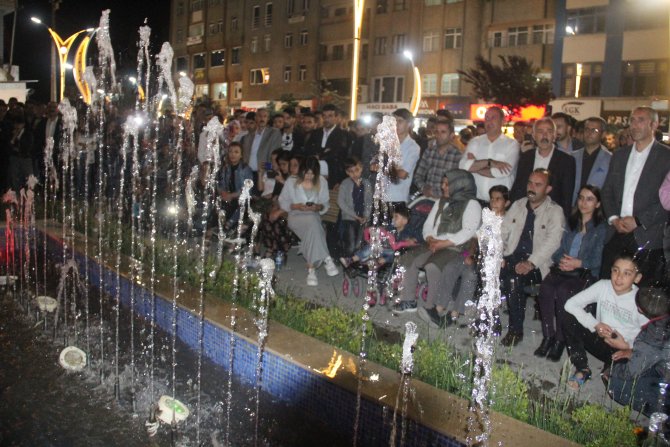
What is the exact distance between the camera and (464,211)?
632 centimetres

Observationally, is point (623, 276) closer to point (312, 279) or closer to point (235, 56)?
point (312, 279)

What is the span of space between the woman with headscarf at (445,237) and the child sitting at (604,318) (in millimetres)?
1451

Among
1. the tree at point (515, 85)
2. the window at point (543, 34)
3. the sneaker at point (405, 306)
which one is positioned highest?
the window at point (543, 34)

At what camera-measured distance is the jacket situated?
5.80 meters

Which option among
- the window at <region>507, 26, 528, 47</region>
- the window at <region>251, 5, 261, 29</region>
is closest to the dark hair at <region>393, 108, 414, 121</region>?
the window at <region>507, 26, 528, 47</region>

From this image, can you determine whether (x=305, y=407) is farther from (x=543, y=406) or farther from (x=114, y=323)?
(x=114, y=323)

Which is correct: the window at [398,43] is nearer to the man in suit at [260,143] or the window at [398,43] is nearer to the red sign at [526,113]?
the red sign at [526,113]

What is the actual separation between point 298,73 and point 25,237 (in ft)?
135

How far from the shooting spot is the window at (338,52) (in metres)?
45.3

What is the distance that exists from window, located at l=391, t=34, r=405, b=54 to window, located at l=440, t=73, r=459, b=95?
390 centimetres

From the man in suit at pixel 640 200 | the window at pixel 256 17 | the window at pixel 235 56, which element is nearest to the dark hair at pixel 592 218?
the man in suit at pixel 640 200

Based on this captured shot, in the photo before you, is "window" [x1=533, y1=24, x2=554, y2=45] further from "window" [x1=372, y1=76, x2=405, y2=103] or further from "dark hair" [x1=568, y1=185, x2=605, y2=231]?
"dark hair" [x1=568, y1=185, x2=605, y2=231]

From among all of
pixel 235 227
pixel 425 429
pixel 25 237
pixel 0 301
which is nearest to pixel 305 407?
pixel 425 429

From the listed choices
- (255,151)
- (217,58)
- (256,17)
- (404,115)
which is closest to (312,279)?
(404,115)
